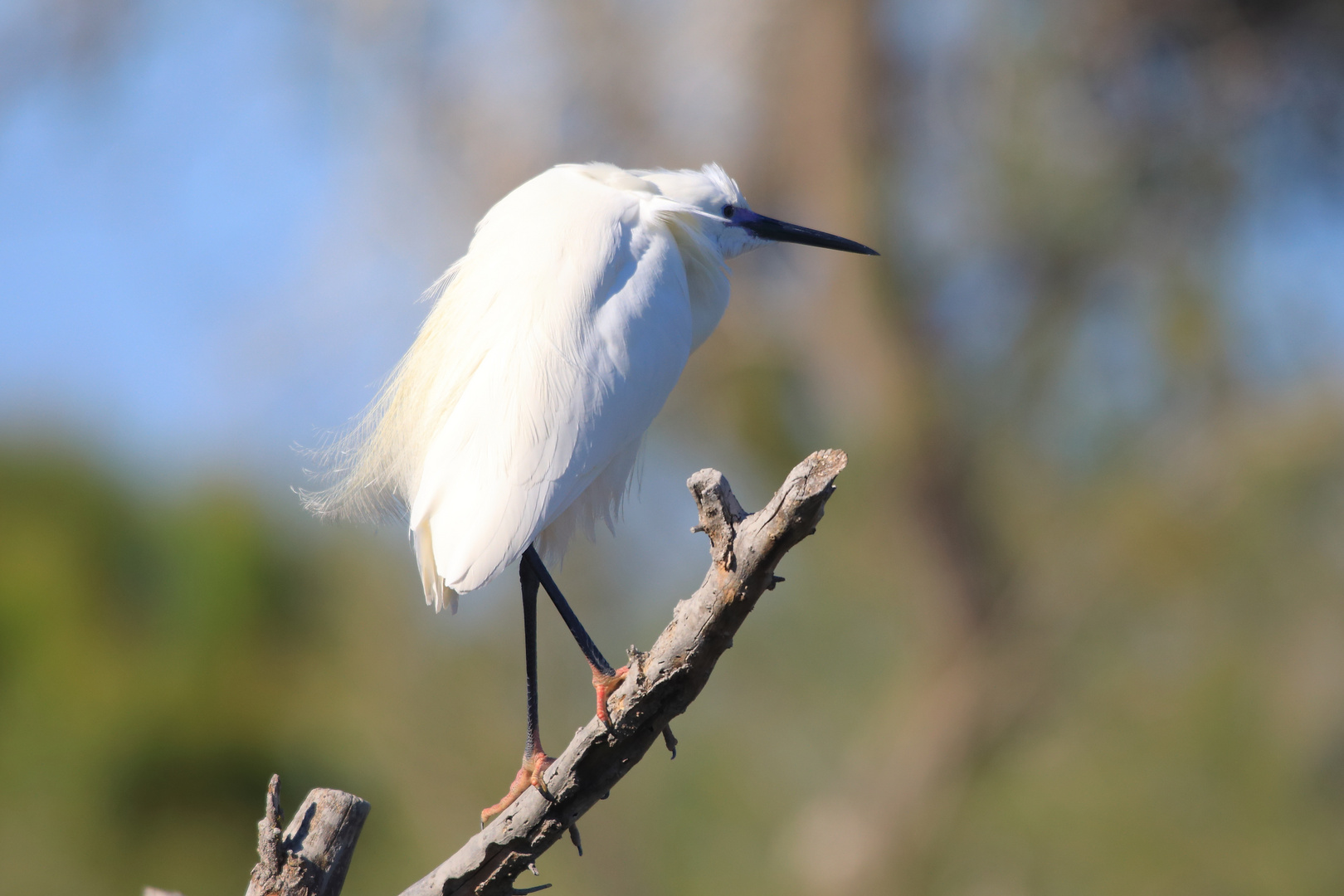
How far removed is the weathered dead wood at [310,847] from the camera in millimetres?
2203

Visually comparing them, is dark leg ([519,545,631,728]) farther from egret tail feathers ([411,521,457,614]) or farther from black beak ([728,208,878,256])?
black beak ([728,208,878,256])

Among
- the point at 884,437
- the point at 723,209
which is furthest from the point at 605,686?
the point at 884,437

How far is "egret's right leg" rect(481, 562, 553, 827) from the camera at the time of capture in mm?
2465

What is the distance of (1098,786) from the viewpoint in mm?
9102

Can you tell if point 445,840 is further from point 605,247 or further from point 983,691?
point 605,247

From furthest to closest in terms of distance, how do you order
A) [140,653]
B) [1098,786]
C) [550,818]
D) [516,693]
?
[1098,786]
[516,693]
[140,653]
[550,818]

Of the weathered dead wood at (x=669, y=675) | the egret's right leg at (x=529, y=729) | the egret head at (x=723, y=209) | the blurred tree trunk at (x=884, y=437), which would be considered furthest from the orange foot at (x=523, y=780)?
the blurred tree trunk at (x=884, y=437)

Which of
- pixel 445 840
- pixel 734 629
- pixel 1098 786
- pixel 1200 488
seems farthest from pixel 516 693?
pixel 734 629

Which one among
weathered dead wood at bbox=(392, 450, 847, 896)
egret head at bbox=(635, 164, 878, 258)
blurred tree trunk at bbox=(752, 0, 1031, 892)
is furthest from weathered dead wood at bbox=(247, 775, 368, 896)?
blurred tree trunk at bbox=(752, 0, 1031, 892)

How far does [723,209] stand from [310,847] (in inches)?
70.1

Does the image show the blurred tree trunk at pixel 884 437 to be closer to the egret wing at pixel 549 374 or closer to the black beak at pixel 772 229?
the black beak at pixel 772 229

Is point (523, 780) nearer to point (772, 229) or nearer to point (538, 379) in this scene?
point (538, 379)

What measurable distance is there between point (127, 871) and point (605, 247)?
14.7 feet

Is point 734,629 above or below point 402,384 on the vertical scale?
below
